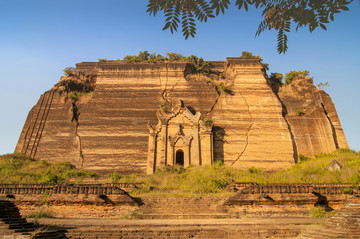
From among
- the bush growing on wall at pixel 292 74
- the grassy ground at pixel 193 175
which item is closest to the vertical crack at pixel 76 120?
the grassy ground at pixel 193 175

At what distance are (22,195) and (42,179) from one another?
6496 millimetres

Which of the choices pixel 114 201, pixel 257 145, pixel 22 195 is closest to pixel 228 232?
pixel 114 201

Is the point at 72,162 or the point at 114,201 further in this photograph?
the point at 72,162

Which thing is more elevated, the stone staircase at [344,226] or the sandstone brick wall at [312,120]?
the sandstone brick wall at [312,120]

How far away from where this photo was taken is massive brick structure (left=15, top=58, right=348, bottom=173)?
22.0m

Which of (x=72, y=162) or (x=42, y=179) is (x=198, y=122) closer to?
(x=72, y=162)

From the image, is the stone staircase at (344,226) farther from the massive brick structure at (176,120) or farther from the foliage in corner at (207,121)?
the foliage in corner at (207,121)

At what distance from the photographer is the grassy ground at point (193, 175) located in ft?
49.0

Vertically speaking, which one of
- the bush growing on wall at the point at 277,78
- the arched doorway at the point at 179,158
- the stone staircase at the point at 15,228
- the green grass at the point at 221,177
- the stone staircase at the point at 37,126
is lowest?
the stone staircase at the point at 15,228

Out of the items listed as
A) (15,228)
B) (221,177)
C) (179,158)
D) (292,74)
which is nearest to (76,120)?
(179,158)

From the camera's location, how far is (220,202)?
11.8 meters

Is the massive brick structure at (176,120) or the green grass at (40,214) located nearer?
the green grass at (40,214)

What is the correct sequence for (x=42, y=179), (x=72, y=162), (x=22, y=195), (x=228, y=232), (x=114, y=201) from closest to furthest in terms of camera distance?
(x=228, y=232)
(x=114, y=201)
(x=22, y=195)
(x=42, y=179)
(x=72, y=162)

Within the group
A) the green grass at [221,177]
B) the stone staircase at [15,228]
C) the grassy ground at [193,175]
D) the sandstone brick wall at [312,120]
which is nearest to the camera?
the stone staircase at [15,228]
